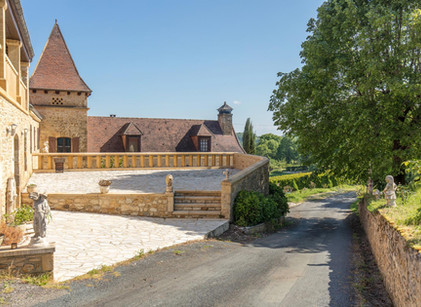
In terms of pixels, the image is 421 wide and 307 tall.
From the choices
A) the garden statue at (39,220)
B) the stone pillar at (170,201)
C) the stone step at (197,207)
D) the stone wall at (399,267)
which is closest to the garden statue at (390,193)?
the stone wall at (399,267)

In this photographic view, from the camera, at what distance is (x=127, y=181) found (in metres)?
17.8

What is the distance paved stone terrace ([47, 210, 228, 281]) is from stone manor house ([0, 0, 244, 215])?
2.02 metres

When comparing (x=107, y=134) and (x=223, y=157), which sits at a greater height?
(x=107, y=134)

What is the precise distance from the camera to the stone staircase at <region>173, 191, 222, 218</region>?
43.7ft

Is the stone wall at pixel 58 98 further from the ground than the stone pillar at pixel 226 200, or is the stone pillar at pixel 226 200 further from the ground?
the stone wall at pixel 58 98

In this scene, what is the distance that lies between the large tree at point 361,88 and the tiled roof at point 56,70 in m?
17.6

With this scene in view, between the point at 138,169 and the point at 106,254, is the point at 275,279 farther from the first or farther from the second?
the point at 138,169

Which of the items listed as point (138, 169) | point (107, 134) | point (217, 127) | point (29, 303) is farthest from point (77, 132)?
point (29, 303)

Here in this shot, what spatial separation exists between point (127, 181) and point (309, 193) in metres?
27.3

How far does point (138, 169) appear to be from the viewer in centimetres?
2225

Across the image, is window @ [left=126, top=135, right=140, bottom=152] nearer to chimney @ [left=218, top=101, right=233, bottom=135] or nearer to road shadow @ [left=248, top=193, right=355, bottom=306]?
chimney @ [left=218, top=101, right=233, bottom=135]

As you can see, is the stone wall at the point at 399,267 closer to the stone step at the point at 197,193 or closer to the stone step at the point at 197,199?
the stone step at the point at 197,199

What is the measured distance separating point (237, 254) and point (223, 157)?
49.6ft

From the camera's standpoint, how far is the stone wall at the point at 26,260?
679 cm
